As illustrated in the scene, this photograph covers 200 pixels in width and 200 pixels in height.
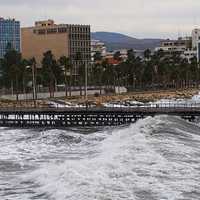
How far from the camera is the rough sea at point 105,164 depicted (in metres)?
37.2

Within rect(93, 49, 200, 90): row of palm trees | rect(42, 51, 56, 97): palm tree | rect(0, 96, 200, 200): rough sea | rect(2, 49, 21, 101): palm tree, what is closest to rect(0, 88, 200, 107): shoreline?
rect(42, 51, 56, 97): palm tree

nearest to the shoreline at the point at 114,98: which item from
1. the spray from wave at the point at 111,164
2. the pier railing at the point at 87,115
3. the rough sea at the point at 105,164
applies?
the pier railing at the point at 87,115

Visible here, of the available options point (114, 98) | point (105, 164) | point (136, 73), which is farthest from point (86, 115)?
point (136, 73)

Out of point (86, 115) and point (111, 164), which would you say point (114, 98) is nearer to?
point (86, 115)

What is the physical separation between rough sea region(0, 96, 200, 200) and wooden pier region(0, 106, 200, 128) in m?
7.55

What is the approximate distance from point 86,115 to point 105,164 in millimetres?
38792

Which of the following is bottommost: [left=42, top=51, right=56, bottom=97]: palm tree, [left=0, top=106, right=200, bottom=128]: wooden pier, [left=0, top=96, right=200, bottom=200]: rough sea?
[left=0, top=96, right=200, bottom=200]: rough sea

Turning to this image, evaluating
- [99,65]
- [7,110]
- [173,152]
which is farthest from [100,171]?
[99,65]

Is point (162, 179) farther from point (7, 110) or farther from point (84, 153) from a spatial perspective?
point (7, 110)

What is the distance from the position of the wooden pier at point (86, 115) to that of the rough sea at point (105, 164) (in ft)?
24.8

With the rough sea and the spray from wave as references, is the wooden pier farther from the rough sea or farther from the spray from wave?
the spray from wave

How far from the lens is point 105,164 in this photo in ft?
152

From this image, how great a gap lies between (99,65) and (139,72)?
13255mm

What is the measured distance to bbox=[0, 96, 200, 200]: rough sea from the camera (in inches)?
1465
